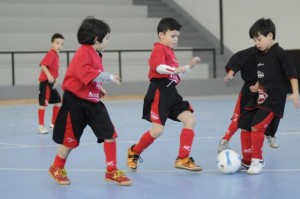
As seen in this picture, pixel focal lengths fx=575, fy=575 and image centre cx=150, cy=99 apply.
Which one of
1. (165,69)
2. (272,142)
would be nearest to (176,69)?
(165,69)

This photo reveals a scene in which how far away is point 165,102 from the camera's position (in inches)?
208

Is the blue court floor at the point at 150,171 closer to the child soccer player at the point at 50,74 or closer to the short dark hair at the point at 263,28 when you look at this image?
the child soccer player at the point at 50,74

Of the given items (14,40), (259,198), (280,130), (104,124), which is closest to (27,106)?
(14,40)

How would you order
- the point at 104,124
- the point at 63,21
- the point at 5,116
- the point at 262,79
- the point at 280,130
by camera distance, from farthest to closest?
the point at 63,21 < the point at 5,116 < the point at 280,130 < the point at 262,79 < the point at 104,124

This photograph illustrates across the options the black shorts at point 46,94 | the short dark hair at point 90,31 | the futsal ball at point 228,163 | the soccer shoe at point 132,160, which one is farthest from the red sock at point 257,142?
the black shorts at point 46,94

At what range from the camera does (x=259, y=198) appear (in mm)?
4043

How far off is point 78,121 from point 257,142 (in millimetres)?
1571

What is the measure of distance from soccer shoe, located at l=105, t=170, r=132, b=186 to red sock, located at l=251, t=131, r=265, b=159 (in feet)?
3.85

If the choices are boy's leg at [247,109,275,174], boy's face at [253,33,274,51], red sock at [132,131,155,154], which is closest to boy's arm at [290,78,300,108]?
boy's leg at [247,109,275,174]

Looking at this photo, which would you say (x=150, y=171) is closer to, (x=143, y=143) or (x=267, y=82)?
(x=143, y=143)

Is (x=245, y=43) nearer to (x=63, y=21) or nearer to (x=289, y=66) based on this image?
(x=63, y=21)

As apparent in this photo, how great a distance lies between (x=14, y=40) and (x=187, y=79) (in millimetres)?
5066

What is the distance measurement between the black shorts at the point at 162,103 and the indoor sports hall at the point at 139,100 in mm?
491

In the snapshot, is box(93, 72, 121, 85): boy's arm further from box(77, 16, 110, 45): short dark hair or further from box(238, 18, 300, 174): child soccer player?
box(238, 18, 300, 174): child soccer player
